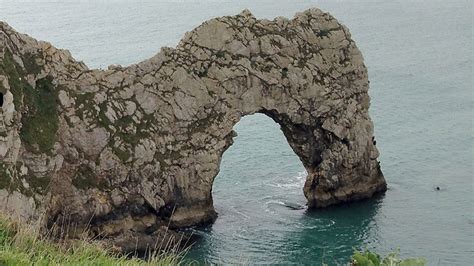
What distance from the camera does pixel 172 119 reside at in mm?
60781

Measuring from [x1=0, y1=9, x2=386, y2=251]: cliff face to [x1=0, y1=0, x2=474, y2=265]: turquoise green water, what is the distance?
15.6ft

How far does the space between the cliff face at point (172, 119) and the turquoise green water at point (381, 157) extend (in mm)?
4765

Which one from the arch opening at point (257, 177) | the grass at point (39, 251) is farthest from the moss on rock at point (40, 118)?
the grass at point (39, 251)

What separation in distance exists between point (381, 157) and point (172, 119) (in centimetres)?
3148

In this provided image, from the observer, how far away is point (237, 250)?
57.2 meters

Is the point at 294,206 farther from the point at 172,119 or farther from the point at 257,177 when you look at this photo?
the point at 172,119

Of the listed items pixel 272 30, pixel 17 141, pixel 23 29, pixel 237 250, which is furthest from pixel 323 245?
pixel 23 29

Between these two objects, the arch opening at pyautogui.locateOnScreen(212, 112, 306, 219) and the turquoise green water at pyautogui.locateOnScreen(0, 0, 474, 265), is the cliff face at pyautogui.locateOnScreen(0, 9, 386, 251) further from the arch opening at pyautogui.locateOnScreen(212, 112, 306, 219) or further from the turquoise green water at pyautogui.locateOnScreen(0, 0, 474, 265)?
the turquoise green water at pyautogui.locateOnScreen(0, 0, 474, 265)

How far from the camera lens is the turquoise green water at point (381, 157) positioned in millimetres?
58625

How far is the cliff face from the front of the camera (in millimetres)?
52844

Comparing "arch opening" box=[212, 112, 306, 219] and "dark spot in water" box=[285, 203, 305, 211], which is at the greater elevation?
"arch opening" box=[212, 112, 306, 219]

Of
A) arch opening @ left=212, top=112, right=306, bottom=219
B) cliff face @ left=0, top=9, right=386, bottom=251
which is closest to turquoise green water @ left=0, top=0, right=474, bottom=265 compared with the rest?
arch opening @ left=212, top=112, right=306, bottom=219

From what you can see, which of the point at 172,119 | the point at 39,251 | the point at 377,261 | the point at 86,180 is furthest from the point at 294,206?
the point at 377,261

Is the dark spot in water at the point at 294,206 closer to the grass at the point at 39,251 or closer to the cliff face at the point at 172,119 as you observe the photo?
the cliff face at the point at 172,119
